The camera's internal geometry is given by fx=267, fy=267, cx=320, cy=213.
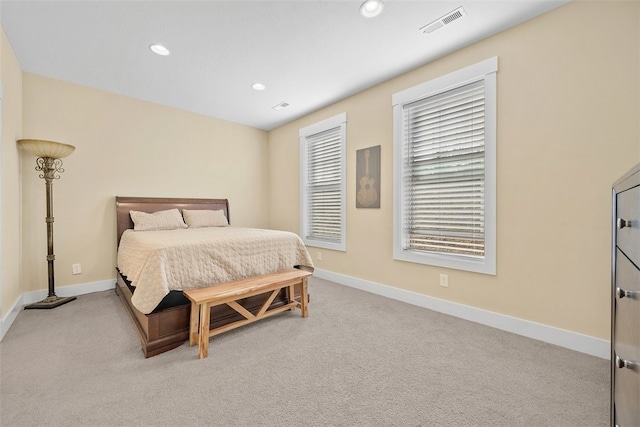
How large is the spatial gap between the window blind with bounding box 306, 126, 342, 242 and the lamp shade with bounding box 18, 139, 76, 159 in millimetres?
2986

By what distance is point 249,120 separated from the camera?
15.1 feet

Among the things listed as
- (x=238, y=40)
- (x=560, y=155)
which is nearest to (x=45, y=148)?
(x=238, y=40)

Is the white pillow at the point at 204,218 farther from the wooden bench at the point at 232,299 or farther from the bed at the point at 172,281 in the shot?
the wooden bench at the point at 232,299

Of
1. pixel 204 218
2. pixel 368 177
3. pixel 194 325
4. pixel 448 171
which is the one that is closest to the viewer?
pixel 194 325

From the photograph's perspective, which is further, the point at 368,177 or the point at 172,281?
the point at 368,177

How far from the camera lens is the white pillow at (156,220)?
3.43m

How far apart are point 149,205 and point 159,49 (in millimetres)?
2064

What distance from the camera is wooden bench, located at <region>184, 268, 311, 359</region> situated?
192cm

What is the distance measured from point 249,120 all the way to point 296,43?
7.69ft

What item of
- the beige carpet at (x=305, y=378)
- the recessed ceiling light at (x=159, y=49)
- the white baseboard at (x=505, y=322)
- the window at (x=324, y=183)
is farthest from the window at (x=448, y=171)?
the recessed ceiling light at (x=159, y=49)

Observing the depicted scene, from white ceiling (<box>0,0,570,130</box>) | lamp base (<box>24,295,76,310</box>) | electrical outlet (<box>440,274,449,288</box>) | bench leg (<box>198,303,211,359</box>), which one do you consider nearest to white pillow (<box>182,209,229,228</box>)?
lamp base (<box>24,295,76,310</box>)

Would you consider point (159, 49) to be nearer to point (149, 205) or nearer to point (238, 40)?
point (238, 40)

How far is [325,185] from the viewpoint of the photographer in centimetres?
411

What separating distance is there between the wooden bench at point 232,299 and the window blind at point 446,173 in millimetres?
1412
